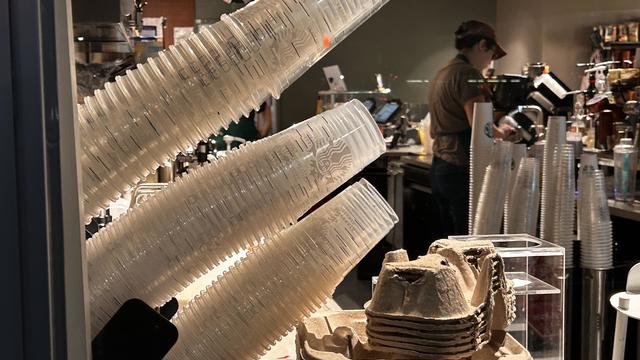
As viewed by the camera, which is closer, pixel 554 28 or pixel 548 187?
pixel 548 187

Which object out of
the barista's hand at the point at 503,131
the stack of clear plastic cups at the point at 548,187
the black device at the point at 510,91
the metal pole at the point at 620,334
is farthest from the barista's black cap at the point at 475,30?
the metal pole at the point at 620,334

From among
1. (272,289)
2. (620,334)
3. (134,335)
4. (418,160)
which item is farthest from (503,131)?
(134,335)

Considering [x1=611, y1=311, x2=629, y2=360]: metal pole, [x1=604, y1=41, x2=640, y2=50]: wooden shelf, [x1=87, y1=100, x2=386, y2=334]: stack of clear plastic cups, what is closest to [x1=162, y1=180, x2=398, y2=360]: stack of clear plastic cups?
[x1=87, y1=100, x2=386, y2=334]: stack of clear plastic cups

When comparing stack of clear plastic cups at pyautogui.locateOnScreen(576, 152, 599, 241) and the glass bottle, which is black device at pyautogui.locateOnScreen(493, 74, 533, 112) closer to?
the glass bottle

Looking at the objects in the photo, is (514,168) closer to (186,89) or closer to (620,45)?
(620,45)

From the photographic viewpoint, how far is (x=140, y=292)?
1.96 feet

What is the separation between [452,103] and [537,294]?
93.6 inches

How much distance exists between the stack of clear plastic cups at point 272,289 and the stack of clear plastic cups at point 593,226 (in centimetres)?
202

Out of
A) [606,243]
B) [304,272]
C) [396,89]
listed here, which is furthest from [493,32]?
[304,272]

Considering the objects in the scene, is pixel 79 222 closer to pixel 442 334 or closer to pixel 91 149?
pixel 91 149

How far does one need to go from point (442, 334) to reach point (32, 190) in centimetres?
33

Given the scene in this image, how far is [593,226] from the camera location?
2.55 m

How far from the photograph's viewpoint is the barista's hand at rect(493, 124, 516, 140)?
3.42 meters

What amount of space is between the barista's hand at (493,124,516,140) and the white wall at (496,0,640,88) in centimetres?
31
